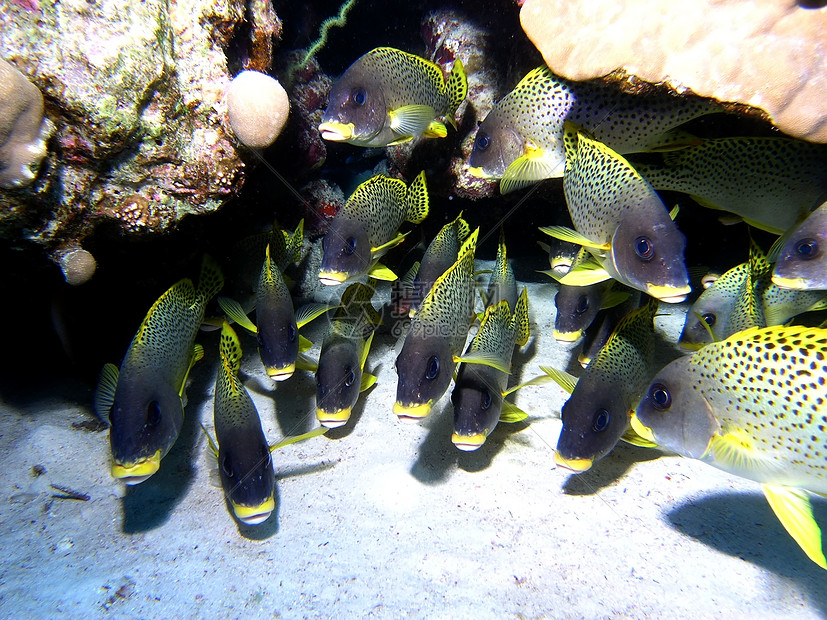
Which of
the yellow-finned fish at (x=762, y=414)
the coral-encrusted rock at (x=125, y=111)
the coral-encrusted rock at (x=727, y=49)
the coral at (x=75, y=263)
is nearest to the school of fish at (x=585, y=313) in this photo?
the yellow-finned fish at (x=762, y=414)

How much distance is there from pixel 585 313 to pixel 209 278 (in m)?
3.73

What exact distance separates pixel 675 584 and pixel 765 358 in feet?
4.71

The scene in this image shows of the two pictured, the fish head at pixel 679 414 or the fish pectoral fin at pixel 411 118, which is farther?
the fish pectoral fin at pixel 411 118

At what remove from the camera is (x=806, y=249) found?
235 centimetres

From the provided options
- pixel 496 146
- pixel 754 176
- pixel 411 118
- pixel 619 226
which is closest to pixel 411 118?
pixel 411 118

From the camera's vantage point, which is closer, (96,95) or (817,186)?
(96,95)

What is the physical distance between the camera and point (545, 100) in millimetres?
2980

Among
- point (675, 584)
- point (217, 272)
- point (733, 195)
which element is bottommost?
point (675, 584)

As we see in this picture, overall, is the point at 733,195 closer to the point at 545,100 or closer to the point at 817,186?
the point at 817,186

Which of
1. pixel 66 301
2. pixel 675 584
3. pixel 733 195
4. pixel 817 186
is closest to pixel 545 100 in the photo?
pixel 733 195

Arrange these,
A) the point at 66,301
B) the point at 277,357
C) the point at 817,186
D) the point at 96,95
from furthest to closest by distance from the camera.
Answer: the point at 66,301
the point at 277,357
the point at 817,186
the point at 96,95

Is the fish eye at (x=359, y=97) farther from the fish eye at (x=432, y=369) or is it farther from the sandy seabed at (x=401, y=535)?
the sandy seabed at (x=401, y=535)

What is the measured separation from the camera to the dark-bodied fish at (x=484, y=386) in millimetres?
2951

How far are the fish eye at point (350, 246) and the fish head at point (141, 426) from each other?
1.85m
